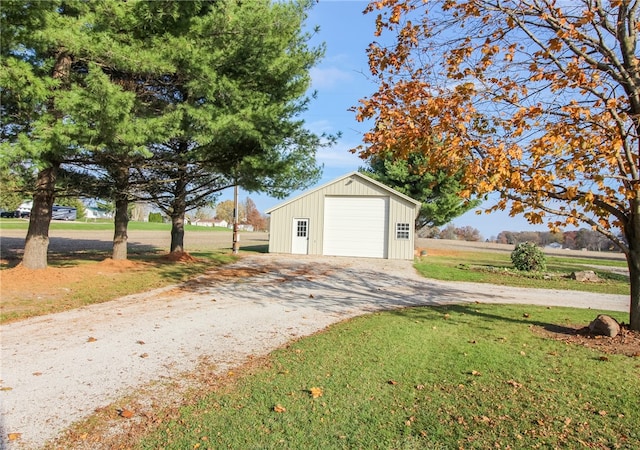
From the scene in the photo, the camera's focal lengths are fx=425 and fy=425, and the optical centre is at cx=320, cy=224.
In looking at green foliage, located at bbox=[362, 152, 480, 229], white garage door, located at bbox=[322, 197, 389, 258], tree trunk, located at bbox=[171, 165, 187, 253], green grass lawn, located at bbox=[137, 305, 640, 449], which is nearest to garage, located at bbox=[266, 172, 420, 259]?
white garage door, located at bbox=[322, 197, 389, 258]

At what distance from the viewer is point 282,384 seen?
165 inches

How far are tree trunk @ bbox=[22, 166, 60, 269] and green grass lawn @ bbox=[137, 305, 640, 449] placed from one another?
25.0 feet

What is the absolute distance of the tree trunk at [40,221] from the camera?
32.7ft

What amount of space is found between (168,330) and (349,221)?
55.6 feet

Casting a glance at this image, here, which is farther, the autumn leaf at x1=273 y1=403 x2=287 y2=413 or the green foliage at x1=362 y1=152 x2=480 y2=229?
the green foliage at x1=362 y1=152 x2=480 y2=229

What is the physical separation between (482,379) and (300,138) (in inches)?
384

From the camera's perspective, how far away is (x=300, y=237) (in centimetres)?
2356

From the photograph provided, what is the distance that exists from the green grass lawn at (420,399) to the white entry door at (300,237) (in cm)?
1734

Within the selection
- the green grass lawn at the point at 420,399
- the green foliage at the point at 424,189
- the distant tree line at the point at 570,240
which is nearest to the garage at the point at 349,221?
the green foliage at the point at 424,189

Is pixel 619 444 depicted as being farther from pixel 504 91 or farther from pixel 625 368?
pixel 504 91

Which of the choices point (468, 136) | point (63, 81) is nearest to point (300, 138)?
point (63, 81)

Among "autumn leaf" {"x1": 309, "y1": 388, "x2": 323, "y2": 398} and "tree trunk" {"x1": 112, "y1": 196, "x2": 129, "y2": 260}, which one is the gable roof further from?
"autumn leaf" {"x1": 309, "y1": 388, "x2": 323, "y2": 398}

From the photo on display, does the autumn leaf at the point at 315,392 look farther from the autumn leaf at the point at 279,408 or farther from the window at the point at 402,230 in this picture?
the window at the point at 402,230

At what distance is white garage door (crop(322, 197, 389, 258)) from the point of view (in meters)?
22.4
